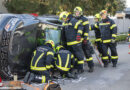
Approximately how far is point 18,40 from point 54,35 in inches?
51.7

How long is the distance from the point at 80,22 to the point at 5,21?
2.23 meters

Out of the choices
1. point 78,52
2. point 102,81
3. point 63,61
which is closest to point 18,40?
point 63,61

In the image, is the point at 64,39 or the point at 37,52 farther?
the point at 64,39

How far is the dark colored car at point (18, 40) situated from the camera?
198 inches

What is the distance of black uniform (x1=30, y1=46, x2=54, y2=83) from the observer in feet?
18.2

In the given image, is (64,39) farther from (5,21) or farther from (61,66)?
(5,21)

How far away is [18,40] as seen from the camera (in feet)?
17.1

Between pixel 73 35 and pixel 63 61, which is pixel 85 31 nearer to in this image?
pixel 73 35

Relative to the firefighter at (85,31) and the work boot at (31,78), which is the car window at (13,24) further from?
the firefighter at (85,31)

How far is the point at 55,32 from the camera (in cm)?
637

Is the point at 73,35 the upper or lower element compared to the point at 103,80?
upper

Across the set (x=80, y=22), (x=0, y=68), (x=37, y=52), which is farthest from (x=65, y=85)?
(x=80, y=22)

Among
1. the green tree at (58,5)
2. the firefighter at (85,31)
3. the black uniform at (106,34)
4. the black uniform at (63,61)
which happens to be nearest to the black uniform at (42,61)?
the black uniform at (63,61)

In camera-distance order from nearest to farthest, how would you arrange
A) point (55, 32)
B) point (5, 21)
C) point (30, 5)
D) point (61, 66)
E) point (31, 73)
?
1. point (5, 21)
2. point (31, 73)
3. point (61, 66)
4. point (55, 32)
5. point (30, 5)
